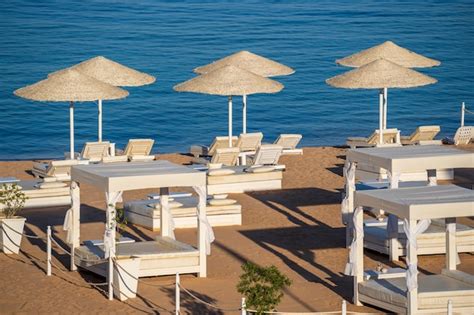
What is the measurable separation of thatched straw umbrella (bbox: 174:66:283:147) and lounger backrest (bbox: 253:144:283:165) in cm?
105

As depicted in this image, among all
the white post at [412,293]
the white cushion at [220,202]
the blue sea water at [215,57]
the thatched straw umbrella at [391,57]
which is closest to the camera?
the white post at [412,293]

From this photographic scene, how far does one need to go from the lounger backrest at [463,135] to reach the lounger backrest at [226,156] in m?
5.41

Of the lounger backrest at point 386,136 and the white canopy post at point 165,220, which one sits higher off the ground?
the lounger backrest at point 386,136

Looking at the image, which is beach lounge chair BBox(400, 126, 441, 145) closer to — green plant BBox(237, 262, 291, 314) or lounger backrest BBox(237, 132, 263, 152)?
lounger backrest BBox(237, 132, 263, 152)

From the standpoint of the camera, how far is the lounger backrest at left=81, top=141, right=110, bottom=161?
23.5 metres

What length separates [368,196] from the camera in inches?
591

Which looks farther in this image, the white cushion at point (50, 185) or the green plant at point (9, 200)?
the white cushion at point (50, 185)

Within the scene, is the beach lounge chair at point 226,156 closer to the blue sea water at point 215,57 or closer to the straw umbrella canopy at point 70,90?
the straw umbrella canopy at point 70,90

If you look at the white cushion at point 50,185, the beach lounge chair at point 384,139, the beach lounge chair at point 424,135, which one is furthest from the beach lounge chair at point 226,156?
the beach lounge chair at point 424,135

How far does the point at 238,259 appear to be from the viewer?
1714cm

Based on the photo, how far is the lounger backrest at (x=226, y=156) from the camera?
73.6 ft

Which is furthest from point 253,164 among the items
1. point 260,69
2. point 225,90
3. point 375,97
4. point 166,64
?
point 166,64

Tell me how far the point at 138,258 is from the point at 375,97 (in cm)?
3048

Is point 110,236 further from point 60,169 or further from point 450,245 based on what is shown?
point 60,169
